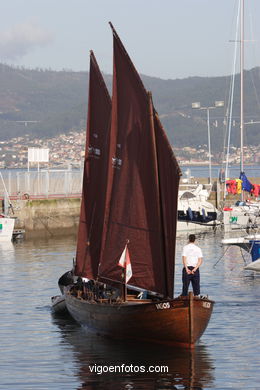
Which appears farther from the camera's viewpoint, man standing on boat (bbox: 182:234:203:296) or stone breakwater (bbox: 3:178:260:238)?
stone breakwater (bbox: 3:178:260:238)

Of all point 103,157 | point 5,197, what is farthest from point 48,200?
point 103,157

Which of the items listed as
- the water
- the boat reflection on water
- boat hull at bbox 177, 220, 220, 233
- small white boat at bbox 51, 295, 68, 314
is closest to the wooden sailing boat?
the boat reflection on water

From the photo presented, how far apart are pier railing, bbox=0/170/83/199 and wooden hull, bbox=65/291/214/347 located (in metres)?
43.5

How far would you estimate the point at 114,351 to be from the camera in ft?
91.8

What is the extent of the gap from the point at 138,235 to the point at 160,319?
120 inches

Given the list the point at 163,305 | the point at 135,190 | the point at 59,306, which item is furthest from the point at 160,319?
the point at 59,306

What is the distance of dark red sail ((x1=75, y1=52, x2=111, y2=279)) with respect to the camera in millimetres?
33469

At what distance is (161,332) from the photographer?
1067 inches

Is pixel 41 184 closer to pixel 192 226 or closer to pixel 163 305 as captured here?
pixel 192 226

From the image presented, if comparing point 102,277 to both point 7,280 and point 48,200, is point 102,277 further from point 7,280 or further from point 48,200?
point 48,200

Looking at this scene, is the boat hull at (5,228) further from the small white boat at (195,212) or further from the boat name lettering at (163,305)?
the boat name lettering at (163,305)

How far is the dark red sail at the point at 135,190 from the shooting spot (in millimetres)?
28219

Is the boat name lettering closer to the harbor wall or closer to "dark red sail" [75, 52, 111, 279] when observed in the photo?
"dark red sail" [75, 52, 111, 279]

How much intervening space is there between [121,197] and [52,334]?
5034 millimetres
